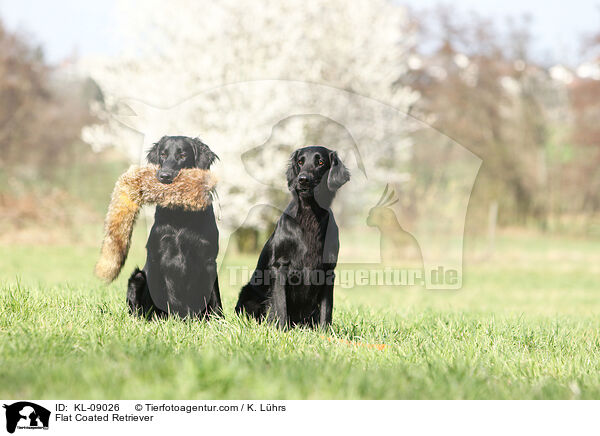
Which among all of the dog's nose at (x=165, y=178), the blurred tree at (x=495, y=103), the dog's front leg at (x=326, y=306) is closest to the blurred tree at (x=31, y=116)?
the blurred tree at (x=495, y=103)

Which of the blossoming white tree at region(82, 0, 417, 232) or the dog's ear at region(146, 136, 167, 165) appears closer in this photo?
the dog's ear at region(146, 136, 167, 165)

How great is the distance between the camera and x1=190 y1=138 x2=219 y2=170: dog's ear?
4457mm

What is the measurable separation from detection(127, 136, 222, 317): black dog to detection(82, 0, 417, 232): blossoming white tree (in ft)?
14.8

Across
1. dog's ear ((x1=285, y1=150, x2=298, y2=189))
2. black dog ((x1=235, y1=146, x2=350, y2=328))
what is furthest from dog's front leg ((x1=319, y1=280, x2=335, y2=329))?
dog's ear ((x1=285, y1=150, x2=298, y2=189))

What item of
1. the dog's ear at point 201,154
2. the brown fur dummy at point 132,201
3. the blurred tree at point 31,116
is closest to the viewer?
the brown fur dummy at point 132,201

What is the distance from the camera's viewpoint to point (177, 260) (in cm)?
415

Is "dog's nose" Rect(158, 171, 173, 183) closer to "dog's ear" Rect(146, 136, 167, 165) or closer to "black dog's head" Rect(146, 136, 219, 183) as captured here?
"black dog's head" Rect(146, 136, 219, 183)

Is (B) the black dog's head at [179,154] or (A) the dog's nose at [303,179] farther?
(B) the black dog's head at [179,154]

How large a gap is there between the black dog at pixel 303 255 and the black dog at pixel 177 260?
0.39m

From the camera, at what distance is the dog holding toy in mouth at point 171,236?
410 cm

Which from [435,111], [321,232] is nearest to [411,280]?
[321,232]

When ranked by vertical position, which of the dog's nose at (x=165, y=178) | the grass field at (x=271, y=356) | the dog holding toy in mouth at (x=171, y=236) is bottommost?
the grass field at (x=271, y=356)
